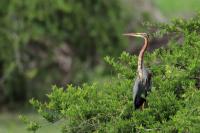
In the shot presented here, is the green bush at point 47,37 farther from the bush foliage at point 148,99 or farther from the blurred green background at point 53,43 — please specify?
the bush foliage at point 148,99

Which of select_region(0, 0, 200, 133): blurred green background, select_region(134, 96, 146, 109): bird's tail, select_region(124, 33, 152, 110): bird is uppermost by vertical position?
select_region(0, 0, 200, 133): blurred green background

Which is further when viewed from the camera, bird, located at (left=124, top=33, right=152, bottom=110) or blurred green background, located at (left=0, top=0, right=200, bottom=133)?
blurred green background, located at (left=0, top=0, right=200, bottom=133)

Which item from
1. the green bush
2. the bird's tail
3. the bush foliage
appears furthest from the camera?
the green bush

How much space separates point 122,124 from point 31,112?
523 inches

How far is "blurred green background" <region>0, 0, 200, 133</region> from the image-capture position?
20.6 metres

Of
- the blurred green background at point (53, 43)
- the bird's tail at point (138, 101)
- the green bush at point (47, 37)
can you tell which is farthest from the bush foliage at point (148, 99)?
the green bush at point (47, 37)

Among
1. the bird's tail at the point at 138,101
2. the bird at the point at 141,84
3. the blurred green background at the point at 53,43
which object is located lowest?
the bird's tail at the point at 138,101

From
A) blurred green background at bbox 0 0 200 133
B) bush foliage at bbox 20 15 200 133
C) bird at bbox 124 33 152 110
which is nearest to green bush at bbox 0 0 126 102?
blurred green background at bbox 0 0 200 133

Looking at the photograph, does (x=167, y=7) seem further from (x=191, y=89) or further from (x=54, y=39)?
(x=191, y=89)

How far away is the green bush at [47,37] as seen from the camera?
20.5m

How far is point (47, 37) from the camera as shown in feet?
69.6

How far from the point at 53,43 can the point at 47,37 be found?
0.64 feet

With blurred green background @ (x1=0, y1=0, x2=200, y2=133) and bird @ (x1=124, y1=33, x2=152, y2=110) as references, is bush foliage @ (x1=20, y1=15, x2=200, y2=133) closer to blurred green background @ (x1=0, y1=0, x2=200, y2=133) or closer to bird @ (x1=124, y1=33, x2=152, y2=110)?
bird @ (x1=124, y1=33, x2=152, y2=110)

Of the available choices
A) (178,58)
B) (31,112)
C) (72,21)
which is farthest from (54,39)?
(178,58)
